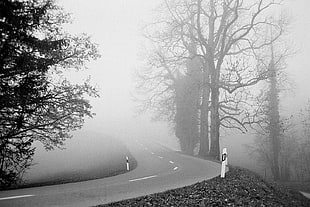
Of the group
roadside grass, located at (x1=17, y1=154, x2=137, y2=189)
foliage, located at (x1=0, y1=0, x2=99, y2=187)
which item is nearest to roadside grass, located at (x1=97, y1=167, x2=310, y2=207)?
foliage, located at (x1=0, y1=0, x2=99, y2=187)

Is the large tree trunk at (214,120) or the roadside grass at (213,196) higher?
the large tree trunk at (214,120)

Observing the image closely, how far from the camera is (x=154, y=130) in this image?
274ft

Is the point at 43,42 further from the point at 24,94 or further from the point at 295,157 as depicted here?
the point at 295,157

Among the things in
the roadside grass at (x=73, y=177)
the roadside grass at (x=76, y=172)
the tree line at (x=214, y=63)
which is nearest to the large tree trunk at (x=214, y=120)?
the tree line at (x=214, y=63)

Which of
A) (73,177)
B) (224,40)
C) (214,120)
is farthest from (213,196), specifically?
(224,40)

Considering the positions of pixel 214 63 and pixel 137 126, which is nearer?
pixel 214 63

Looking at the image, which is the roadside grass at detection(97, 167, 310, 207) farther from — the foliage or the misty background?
the misty background

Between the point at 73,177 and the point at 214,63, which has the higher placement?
the point at 214,63

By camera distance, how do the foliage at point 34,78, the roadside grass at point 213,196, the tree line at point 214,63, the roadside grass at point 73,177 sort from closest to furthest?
the roadside grass at point 213,196, the foliage at point 34,78, the roadside grass at point 73,177, the tree line at point 214,63

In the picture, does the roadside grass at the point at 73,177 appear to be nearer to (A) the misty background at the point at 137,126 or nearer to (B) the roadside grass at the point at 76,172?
(B) the roadside grass at the point at 76,172

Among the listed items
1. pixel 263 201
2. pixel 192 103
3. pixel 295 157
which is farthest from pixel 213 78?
pixel 295 157

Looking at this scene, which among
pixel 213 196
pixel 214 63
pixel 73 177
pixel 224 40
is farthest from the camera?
pixel 214 63

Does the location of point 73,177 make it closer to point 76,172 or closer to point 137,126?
point 76,172

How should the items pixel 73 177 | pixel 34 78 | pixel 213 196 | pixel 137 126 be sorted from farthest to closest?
pixel 137 126 → pixel 73 177 → pixel 34 78 → pixel 213 196
